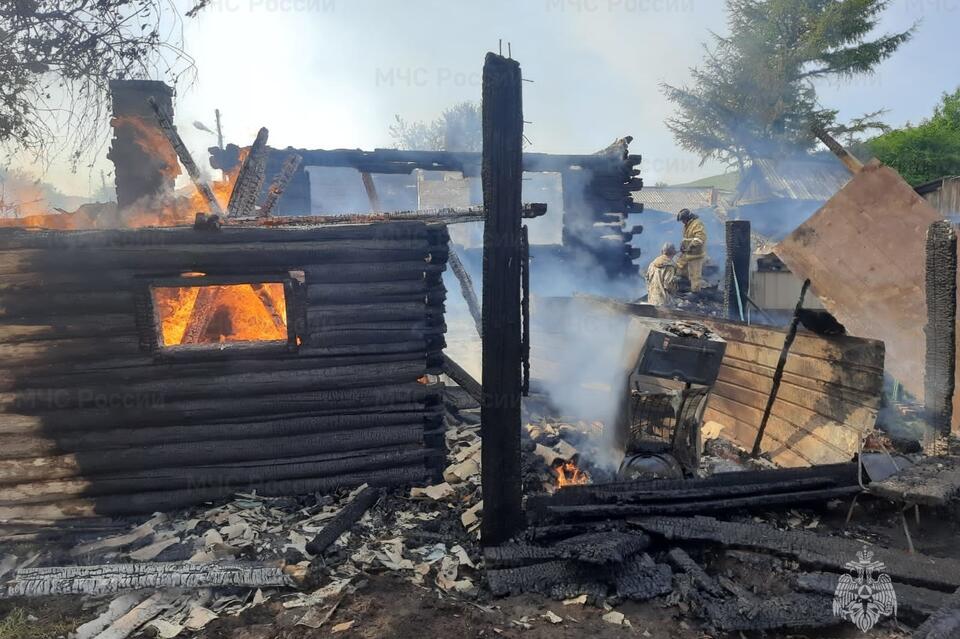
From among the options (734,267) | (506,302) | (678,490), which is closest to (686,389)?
(678,490)

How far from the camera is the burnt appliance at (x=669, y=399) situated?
5.98 meters

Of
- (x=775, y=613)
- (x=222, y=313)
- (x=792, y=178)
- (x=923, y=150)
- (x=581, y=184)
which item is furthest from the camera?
(x=792, y=178)

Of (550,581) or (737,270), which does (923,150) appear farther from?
(550,581)

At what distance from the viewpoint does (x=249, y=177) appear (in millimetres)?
7391

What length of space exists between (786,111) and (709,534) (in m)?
35.9

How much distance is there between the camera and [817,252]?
26.5 ft

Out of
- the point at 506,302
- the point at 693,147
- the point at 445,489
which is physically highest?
the point at 693,147

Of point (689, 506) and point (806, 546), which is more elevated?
point (689, 506)

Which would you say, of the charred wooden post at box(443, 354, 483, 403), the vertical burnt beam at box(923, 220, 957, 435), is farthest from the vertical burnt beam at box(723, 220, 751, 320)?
the charred wooden post at box(443, 354, 483, 403)

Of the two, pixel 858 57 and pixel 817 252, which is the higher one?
pixel 858 57

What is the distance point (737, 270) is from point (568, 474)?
6.24 metres

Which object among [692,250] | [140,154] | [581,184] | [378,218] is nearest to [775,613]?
[378,218]

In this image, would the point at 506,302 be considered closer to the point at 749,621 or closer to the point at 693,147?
the point at 749,621

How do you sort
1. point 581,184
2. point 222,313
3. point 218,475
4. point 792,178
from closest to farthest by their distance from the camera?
1. point 218,475
2. point 222,313
3. point 581,184
4. point 792,178
